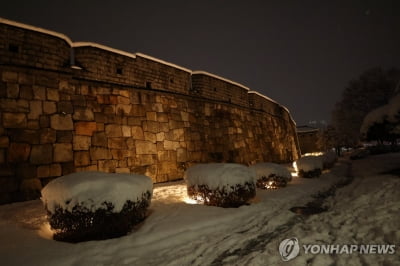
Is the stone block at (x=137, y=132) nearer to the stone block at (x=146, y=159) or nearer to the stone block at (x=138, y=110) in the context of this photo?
the stone block at (x=138, y=110)

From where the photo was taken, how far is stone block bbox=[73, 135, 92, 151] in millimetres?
6424

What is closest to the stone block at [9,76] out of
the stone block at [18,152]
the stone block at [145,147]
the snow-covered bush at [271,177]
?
the stone block at [18,152]

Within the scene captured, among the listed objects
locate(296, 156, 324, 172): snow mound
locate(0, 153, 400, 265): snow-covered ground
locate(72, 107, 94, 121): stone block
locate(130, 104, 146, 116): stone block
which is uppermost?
locate(130, 104, 146, 116): stone block

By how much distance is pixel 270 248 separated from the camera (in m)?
2.88

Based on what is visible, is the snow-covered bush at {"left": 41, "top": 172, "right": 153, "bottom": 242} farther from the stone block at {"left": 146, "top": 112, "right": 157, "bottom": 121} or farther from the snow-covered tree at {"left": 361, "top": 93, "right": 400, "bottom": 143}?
the snow-covered tree at {"left": 361, "top": 93, "right": 400, "bottom": 143}

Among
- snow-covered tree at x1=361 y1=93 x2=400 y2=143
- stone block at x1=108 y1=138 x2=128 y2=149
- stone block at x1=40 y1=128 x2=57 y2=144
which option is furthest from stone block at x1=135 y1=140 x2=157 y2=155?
snow-covered tree at x1=361 y1=93 x2=400 y2=143

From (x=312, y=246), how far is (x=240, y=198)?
2425 mm

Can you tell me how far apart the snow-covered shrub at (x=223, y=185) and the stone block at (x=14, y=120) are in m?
4.68

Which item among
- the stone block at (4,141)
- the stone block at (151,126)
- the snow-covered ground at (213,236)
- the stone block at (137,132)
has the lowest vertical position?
the snow-covered ground at (213,236)

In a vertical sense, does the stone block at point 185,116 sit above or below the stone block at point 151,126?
above

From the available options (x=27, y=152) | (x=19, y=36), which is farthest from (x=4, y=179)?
(x=19, y=36)

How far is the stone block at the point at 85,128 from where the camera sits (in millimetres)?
6552

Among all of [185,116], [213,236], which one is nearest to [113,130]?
[185,116]

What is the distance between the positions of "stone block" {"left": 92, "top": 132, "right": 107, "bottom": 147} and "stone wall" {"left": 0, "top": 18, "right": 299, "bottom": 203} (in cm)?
3
